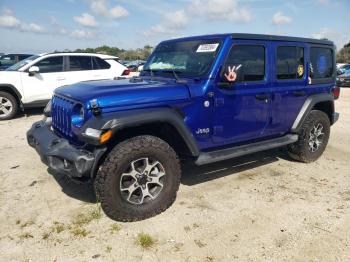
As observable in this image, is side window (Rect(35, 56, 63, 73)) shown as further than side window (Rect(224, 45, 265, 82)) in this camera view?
Yes

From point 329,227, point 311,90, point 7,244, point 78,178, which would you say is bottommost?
point 329,227

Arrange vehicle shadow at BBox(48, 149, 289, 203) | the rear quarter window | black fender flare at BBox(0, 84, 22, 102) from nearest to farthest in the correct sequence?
vehicle shadow at BBox(48, 149, 289, 203) < the rear quarter window < black fender flare at BBox(0, 84, 22, 102)

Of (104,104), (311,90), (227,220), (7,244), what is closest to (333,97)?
(311,90)

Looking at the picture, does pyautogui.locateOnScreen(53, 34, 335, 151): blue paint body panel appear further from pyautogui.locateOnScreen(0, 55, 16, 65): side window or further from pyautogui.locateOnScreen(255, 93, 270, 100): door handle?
pyautogui.locateOnScreen(0, 55, 16, 65): side window

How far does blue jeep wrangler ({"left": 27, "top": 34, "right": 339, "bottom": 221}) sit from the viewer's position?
3.30 m

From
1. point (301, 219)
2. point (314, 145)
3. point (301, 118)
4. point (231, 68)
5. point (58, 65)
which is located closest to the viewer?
point (301, 219)

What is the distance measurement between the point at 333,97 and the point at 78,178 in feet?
14.0

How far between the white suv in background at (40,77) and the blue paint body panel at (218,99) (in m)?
5.01

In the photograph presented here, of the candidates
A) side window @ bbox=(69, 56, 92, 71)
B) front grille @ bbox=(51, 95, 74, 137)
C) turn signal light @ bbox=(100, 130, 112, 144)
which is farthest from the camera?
side window @ bbox=(69, 56, 92, 71)

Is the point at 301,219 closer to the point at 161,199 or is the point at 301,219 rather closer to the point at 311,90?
the point at 161,199

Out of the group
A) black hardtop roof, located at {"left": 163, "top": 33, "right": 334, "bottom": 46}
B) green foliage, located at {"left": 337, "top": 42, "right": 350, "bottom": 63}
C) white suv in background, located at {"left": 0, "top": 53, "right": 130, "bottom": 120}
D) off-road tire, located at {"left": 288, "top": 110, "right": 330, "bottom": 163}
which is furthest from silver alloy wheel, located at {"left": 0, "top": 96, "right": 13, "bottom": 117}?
green foliage, located at {"left": 337, "top": 42, "right": 350, "bottom": 63}

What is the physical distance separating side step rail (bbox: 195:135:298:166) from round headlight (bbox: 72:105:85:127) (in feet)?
4.40

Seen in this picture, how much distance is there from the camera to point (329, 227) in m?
3.46

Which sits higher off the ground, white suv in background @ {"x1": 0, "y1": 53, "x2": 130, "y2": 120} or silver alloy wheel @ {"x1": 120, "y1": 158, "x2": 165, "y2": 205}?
white suv in background @ {"x1": 0, "y1": 53, "x2": 130, "y2": 120}
